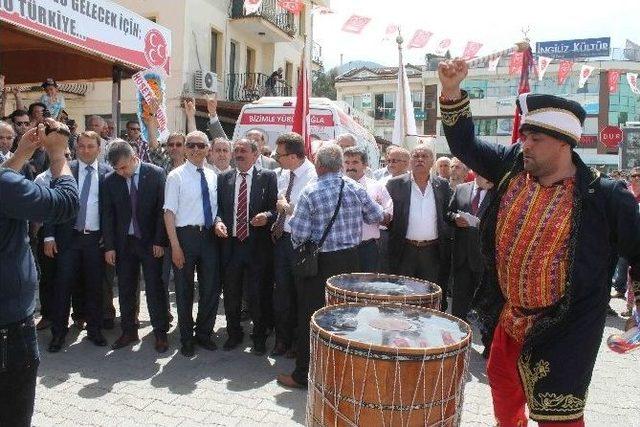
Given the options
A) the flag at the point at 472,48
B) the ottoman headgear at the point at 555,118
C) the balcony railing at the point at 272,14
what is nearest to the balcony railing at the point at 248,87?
the balcony railing at the point at 272,14

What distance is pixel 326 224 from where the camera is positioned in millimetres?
4250

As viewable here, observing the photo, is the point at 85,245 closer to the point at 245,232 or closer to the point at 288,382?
the point at 245,232

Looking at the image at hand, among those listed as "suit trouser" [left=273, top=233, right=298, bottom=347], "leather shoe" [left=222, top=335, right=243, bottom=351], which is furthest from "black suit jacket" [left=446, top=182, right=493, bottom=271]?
"leather shoe" [left=222, top=335, right=243, bottom=351]

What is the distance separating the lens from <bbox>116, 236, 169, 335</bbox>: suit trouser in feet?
17.3

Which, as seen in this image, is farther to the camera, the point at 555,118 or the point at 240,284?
the point at 240,284

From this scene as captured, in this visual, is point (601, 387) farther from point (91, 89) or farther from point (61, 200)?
point (91, 89)

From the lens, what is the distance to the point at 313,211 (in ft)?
13.9

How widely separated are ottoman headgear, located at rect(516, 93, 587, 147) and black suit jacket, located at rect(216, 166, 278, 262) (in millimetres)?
2937

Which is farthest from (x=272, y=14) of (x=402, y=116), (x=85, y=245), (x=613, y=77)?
(x=85, y=245)

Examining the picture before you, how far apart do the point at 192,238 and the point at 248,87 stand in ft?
54.9

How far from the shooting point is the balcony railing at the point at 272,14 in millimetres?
20125

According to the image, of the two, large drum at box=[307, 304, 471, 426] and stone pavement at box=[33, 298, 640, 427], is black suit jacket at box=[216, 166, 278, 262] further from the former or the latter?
large drum at box=[307, 304, 471, 426]

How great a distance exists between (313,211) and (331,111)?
6.07 m

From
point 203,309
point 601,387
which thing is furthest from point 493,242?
point 203,309
